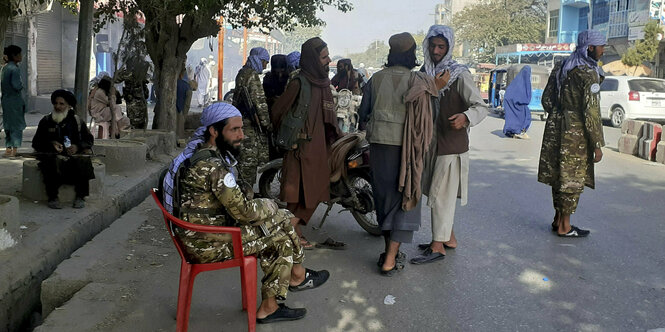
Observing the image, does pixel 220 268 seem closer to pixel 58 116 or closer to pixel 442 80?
→ pixel 442 80

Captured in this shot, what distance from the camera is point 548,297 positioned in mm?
4496

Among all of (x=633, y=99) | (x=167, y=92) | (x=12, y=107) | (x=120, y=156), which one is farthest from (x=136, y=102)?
(x=633, y=99)

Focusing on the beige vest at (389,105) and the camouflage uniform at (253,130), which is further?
the camouflage uniform at (253,130)

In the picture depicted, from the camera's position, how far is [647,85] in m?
19.5

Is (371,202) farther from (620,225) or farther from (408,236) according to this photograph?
(620,225)

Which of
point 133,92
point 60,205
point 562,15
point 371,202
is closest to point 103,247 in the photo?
point 60,205

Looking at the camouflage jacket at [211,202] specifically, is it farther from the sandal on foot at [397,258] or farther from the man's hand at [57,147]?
the man's hand at [57,147]

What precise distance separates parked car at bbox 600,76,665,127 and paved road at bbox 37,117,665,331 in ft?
42.5

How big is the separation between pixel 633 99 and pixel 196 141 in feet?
59.7

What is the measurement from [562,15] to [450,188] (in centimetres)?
4270

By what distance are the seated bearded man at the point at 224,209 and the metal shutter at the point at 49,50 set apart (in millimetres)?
17714

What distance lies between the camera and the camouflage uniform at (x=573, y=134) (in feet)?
19.3

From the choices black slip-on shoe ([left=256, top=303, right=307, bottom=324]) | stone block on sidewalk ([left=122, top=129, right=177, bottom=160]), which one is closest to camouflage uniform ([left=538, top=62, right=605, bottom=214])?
black slip-on shoe ([left=256, top=303, right=307, bottom=324])

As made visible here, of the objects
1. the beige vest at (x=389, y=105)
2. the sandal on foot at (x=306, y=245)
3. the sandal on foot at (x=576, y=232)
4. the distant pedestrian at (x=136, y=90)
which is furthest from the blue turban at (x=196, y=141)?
the distant pedestrian at (x=136, y=90)
